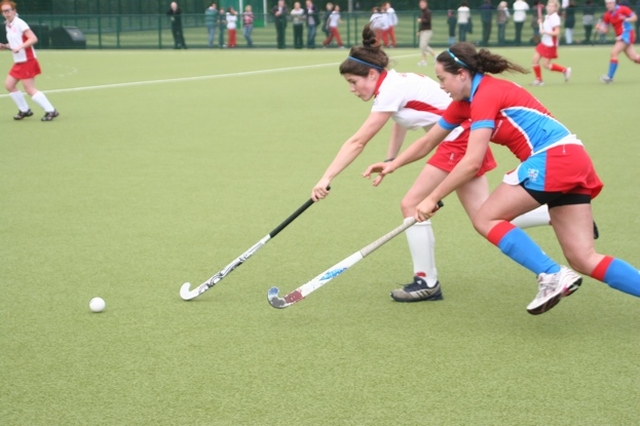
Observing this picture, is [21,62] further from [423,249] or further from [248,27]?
[248,27]

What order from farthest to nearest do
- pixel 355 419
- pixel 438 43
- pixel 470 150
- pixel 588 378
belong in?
pixel 438 43
pixel 470 150
pixel 588 378
pixel 355 419

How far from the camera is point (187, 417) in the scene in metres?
3.82

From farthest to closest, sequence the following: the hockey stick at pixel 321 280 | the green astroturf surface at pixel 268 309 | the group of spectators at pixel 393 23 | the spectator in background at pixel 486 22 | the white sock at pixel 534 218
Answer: the spectator in background at pixel 486 22, the group of spectators at pixel 393 23, the white sock at pixel 534 218, the hockey stick at pixel 321 280, the green astroturf surface at pixel 268 309

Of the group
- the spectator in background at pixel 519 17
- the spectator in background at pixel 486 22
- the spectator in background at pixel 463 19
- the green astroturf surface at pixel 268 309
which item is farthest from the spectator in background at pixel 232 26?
the green astroturf surface at pixel 268 309

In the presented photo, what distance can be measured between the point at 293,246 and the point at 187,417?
303cm

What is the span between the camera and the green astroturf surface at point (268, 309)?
3.96 m

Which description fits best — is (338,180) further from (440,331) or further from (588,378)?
(588,378)

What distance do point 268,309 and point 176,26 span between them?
31586 millimetres

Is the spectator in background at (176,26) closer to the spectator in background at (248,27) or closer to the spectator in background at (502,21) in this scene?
the spectator in background at (248,27)

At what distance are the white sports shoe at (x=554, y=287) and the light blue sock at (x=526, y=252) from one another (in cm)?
5

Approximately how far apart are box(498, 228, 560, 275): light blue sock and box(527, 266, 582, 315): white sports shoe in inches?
2.0

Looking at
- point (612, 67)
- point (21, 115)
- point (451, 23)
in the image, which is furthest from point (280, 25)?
point (21, 115)

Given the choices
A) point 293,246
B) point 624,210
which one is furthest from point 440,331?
point 624,210

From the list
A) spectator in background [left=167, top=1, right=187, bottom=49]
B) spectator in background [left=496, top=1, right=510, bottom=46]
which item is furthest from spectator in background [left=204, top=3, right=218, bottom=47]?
spectator in background [left=496, top=1, right=510, bottom=46]
